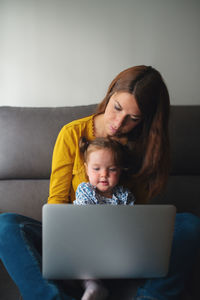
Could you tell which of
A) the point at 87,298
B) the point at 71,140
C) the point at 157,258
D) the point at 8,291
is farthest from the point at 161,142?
the point at 8,291

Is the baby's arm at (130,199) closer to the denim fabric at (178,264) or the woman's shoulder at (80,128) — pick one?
the denim fabric at (178,264)

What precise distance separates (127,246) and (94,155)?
450mm

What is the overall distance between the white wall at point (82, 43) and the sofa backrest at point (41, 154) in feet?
1.00

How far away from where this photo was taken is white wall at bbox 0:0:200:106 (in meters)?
1.83

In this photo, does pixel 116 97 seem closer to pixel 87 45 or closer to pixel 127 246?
pixel 127 246

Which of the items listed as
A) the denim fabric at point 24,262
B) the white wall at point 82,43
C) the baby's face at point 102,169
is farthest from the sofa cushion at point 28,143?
the denim fabric at point 24,262

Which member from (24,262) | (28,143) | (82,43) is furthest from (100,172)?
(82,43)

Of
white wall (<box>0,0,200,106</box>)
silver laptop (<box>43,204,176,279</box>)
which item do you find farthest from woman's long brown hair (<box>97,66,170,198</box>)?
white wall (<box>0,0,200,106</box>)

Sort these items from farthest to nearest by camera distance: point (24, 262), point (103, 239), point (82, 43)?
point (82, 43) → point (24, 262) → point (103, 239)

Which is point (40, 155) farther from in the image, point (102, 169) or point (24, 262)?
point (24, 262)

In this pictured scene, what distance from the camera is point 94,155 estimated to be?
46.3 inches

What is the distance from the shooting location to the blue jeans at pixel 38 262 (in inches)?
34.9

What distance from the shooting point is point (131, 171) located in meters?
1.36

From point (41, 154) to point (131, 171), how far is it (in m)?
0.51
